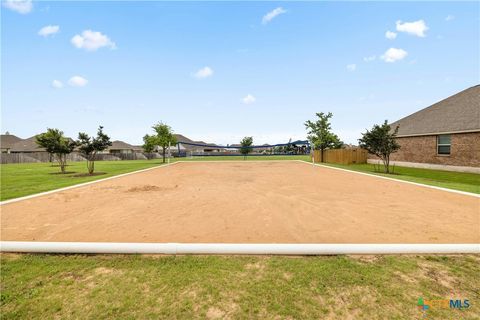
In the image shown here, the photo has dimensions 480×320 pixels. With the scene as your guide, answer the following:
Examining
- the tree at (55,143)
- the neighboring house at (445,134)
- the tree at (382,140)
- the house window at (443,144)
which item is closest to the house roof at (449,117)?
the neighboring house at (445,134)

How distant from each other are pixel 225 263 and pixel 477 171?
2031 cm

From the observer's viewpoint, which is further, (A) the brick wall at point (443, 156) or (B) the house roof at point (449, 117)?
(B) the house roof at point (449, 117)

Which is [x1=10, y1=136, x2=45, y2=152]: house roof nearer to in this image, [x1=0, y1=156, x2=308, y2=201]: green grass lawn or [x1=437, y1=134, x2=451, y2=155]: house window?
[x1=0, y1=156, x2=308, y2=201]: green grass lawn

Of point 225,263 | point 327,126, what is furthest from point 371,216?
point 327,126

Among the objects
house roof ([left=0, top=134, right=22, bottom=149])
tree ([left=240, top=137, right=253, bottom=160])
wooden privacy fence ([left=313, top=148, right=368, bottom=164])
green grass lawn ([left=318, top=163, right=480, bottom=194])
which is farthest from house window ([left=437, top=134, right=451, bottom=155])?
house roof ([left=0, top=134, right=22, bottom=149])

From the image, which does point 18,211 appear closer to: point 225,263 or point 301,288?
point 225,263

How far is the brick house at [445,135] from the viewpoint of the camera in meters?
15.5

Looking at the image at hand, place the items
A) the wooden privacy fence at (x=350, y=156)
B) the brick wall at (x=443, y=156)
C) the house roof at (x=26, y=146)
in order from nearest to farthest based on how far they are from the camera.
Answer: the brick wall at (x=443, y=156)
the wooden privacy fence at (x=350, y=156)
the house roof at (x=26, y=146)

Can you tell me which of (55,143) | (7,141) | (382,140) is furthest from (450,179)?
(7,141)

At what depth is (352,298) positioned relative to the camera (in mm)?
2586

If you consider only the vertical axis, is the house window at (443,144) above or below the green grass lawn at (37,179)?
above

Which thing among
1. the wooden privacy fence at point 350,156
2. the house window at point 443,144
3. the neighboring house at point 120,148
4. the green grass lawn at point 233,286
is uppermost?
the neighboring house at point 120,148

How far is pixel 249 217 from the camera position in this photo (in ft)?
18.9

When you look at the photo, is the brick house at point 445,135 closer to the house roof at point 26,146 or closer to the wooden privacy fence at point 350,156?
the wooden privacy fence at point 350,156
